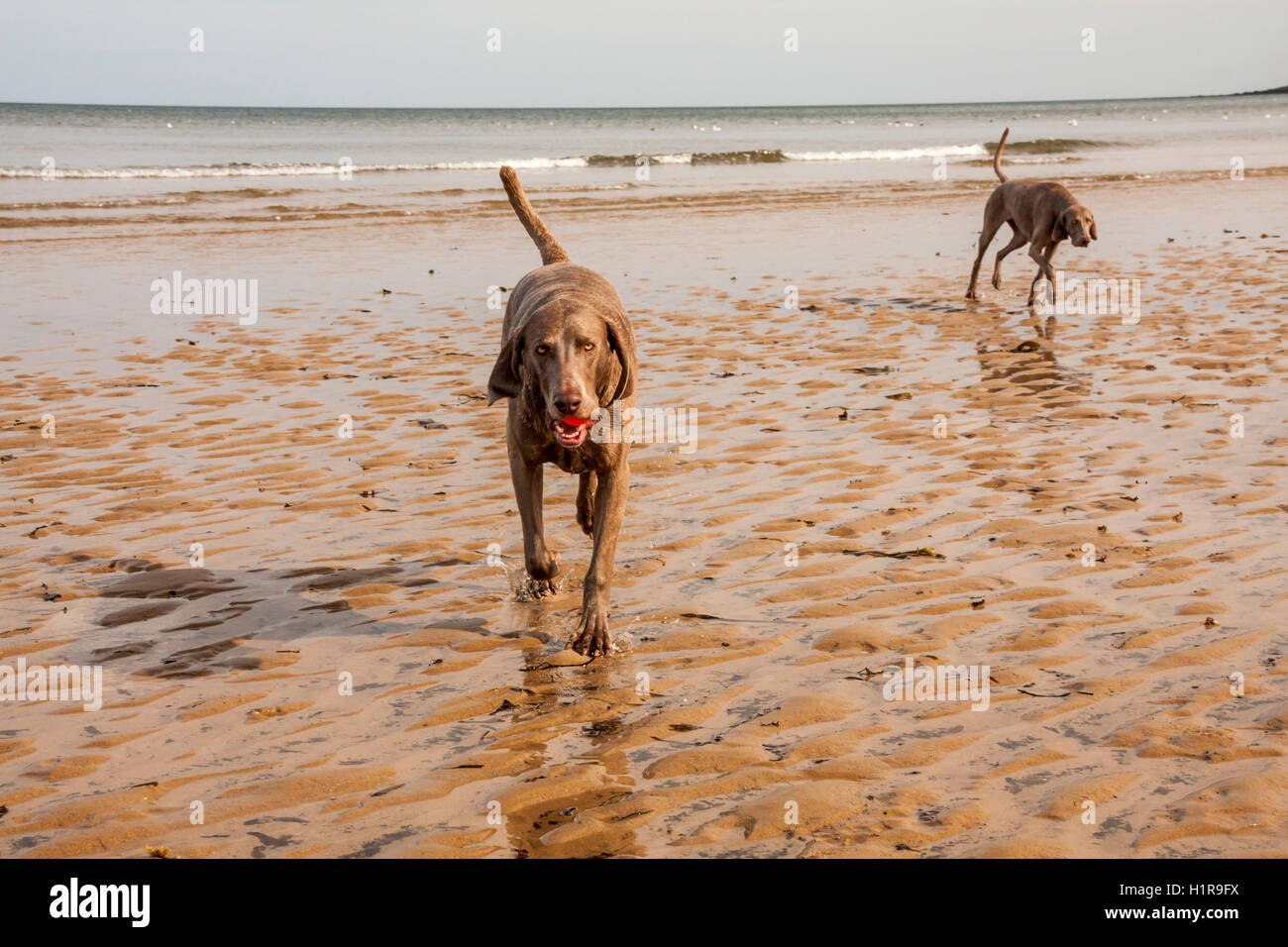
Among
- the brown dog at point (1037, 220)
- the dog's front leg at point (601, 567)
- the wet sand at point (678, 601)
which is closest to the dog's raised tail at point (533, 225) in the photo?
the wet sand at point (678, 601)

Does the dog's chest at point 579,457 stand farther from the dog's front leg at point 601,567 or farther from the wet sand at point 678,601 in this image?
the wet sand at point 678,601

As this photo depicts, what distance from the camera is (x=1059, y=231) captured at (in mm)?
12836

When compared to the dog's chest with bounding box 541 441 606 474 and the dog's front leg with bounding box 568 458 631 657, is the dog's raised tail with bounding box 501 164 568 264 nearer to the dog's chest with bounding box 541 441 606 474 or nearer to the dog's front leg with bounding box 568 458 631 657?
the dog's chest with bounding box 541 441 606 474

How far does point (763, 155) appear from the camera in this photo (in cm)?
4103

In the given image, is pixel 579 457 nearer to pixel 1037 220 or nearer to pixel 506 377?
pixel 506 377

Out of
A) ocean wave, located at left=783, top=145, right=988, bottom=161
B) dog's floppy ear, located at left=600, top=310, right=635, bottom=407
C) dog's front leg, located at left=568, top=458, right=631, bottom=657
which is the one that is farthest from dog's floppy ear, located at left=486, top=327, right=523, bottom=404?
ocean wave, located at left=783, top=145, right=988, bottom=161

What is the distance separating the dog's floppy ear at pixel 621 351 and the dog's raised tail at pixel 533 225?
1628 mm

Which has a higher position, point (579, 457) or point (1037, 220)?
point (1037, 220)

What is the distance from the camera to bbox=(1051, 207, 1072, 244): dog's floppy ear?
12.7 metres

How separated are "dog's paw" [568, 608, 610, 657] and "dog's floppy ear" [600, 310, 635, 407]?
2.87 ft

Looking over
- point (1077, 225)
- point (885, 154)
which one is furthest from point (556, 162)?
point (1077, 225)

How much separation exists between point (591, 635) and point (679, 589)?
0.74 metres

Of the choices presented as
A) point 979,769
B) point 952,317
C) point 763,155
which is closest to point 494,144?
point 763,155
